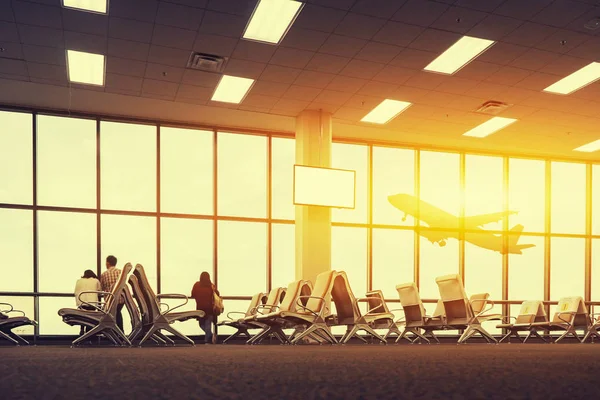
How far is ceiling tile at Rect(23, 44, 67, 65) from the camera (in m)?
9.30

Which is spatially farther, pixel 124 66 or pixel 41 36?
pixel 124 66

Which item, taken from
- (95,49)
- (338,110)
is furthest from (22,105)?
(338,110)

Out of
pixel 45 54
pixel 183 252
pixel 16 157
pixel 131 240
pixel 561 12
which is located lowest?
pixel 183 252

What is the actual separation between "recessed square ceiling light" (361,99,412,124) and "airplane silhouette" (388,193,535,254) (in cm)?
268

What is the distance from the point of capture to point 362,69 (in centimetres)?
1000

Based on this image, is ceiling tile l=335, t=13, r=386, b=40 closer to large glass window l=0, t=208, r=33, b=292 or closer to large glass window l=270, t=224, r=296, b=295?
large glass window l=270, t=224, r=296, b=295

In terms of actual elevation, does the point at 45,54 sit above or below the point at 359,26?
below

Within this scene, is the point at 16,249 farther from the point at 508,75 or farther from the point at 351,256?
the point at 508,75

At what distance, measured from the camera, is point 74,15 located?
826cm

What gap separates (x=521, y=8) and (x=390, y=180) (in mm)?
7279

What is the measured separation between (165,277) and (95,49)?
5114 millimetres

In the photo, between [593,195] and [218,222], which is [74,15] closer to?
[218,222]

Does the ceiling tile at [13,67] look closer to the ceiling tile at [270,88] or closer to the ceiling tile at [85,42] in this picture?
the ceiling tile at [85,42]

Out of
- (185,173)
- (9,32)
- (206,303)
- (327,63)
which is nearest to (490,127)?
(327,63)
